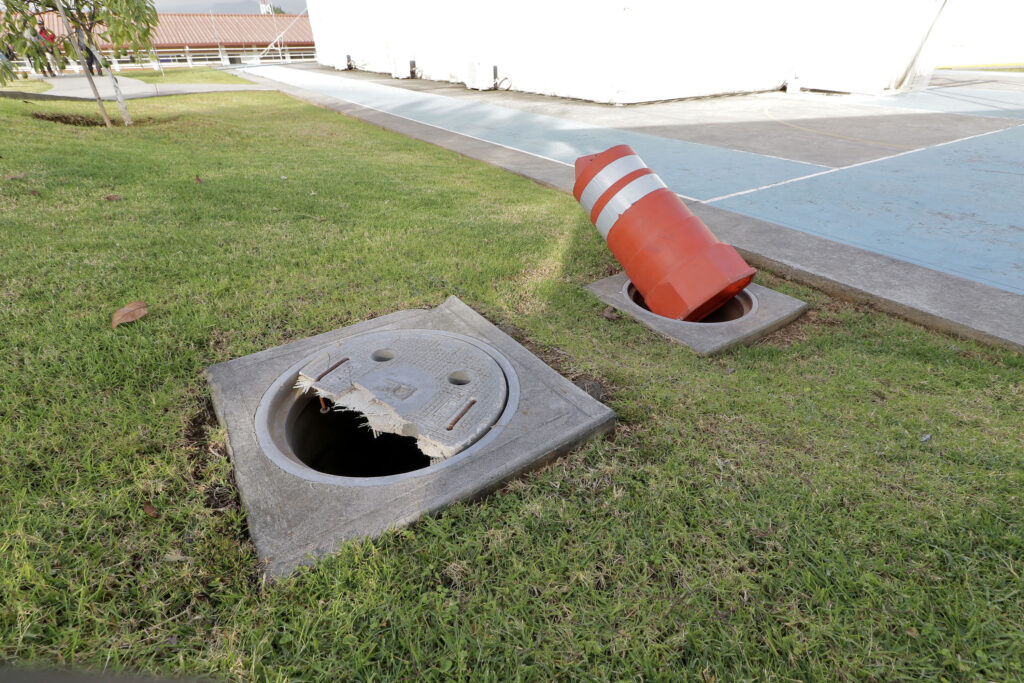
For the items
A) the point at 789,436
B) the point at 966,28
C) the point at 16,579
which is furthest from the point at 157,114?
the point at 966,28

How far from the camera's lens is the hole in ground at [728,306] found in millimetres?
3359

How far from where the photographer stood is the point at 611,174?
3273 millimetres

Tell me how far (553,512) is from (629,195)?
7.01ft

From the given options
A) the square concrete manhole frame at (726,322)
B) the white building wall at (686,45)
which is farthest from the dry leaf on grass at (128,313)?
the white building wall at (686,45)

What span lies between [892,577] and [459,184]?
536 cm

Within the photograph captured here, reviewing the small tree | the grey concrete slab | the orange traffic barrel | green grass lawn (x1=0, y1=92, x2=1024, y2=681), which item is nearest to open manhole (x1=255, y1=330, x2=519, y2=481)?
green grass lawn (x1=0, y1=92, x2=1024, y2=681)

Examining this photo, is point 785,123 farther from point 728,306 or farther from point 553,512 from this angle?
point 553,512

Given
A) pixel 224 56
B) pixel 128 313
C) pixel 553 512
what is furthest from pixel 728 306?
pixel 224 56

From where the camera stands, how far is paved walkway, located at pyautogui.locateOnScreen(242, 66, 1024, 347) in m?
3.54

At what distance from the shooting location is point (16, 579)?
149cm

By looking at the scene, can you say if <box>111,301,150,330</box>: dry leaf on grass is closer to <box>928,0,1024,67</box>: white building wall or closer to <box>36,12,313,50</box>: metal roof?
<box>928,0,1024,67</box>: white building wall

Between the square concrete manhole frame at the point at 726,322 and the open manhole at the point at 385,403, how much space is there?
1074mm

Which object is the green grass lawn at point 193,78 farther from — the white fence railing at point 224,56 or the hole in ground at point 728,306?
the hole in ground at point 728,306

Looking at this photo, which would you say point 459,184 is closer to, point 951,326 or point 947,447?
point 951,326
